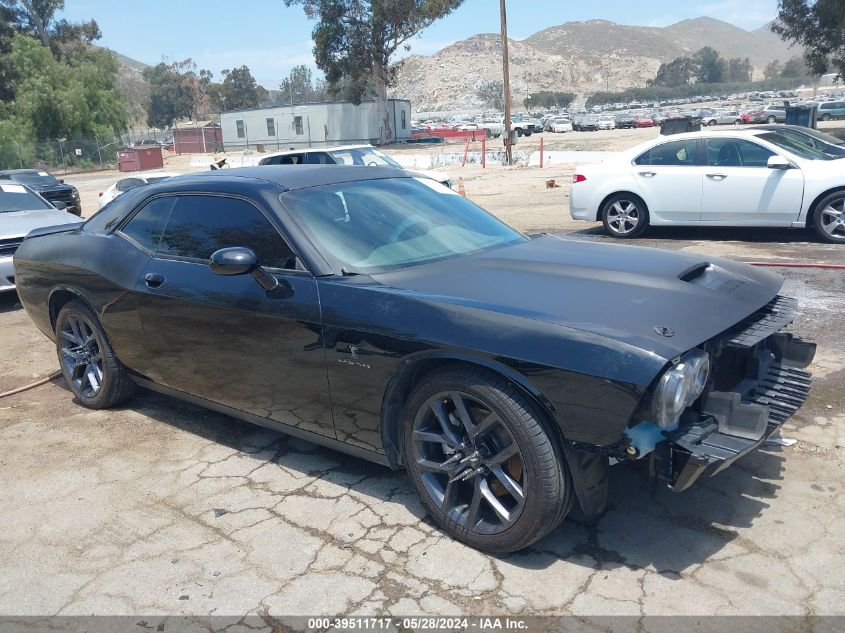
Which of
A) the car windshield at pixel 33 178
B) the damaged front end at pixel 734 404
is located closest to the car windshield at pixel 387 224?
the damaged front end at pixel 734 404

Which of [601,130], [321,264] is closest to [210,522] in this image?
[321,264]

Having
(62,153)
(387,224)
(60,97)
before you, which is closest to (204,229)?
(387,224)

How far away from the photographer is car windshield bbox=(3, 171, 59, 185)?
19481 millimetres

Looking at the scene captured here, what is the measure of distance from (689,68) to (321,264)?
663 feet

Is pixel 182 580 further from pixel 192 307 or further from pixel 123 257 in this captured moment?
pixel 123 257

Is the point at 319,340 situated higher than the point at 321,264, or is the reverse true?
the point at 321,264

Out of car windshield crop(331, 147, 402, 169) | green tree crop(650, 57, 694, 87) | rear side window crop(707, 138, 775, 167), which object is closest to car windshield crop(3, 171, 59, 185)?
car windshield crop(331, 147, 402, 169)

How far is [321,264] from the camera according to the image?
355cm

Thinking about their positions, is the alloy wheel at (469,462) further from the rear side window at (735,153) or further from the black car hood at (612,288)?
the rear side window at (735,153)

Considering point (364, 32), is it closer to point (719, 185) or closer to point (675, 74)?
point (719, 185)

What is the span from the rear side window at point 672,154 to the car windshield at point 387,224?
6274 millimetres

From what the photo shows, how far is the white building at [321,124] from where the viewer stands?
2247 inches

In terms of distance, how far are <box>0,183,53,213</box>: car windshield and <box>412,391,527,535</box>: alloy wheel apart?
839cm

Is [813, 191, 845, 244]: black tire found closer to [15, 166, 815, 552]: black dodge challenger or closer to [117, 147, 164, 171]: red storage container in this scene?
[15, 166, 815, 552]: black dodge challenger
